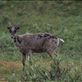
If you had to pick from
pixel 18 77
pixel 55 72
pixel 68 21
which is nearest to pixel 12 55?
pixel 18 77

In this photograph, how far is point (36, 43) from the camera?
15.3 meters

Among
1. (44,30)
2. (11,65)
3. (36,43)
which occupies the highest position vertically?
(36,43)

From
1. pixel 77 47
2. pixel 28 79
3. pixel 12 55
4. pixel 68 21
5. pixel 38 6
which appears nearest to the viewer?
pixel 28 79

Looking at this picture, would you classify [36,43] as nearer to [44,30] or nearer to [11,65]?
[11,65]

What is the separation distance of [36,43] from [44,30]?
7220mm

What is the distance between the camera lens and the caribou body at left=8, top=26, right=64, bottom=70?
15141 mm

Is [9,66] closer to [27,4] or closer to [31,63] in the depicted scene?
[31,63]

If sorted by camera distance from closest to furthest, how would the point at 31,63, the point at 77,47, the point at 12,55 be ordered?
the point at 31,63 → the point at 12,55 → the point at 77,47

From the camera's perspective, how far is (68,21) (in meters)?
24.2

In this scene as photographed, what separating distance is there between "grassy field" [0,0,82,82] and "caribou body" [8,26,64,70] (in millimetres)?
410

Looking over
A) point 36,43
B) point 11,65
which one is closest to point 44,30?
point 36,43

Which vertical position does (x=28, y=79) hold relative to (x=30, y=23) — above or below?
above

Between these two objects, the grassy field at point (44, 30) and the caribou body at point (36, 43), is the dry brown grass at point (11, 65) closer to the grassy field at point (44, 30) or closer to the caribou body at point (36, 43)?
the grassy field at point (44, 30)

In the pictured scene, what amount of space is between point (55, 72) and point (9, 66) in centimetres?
386
